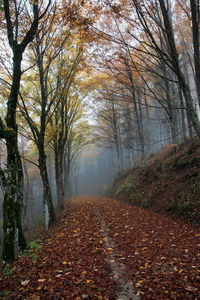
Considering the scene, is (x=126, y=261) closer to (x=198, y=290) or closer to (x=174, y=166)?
(x=198, y=290)

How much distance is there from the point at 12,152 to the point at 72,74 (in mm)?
6286

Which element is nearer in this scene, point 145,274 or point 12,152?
point 145,274

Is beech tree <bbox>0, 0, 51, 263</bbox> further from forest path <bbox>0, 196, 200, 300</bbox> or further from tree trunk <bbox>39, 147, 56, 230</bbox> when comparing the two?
tree trunk <bbox>39, 147, 56, 230</bbox>

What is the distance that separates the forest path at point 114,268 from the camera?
3199 millimetres

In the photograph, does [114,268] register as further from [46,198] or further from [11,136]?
[46,198]

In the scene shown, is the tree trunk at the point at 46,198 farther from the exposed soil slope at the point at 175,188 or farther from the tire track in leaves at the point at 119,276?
the exposed soil slope at the point at 175,188

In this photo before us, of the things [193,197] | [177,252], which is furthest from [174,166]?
[177,252]

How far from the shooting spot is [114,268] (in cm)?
409

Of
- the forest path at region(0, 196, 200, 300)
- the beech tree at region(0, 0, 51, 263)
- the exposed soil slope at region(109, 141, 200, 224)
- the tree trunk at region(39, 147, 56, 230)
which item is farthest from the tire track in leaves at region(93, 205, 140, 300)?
the tree trunk at region(39, 147, 56, 230)

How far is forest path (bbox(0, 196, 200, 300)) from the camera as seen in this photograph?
320cm

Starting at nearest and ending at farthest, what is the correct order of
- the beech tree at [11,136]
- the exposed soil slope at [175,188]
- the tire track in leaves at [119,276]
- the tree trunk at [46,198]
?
the tire track in leaves at [119,276]
the beech tree at [11,136]
the exposed soil slope at [175,188]
the tree trunk at [46,198]

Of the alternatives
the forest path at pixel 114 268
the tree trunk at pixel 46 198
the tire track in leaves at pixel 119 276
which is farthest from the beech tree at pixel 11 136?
the tree trunk at pixel 46 198

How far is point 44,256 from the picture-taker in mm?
5039

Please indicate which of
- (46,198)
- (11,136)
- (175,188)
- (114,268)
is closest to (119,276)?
(114,268)
